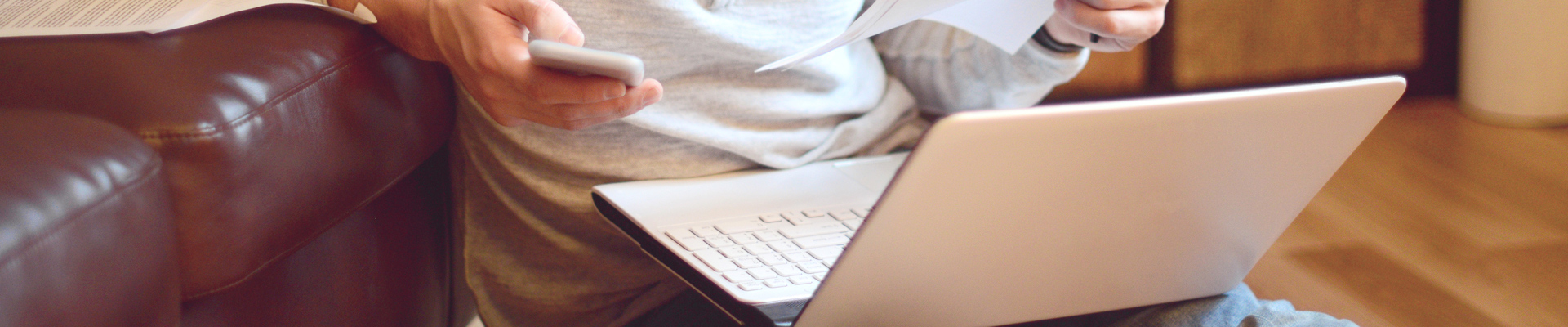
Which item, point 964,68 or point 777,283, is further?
point 964,68

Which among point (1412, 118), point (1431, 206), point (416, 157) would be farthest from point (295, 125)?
point (1412, 118)

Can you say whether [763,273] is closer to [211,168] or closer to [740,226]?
[740,226]

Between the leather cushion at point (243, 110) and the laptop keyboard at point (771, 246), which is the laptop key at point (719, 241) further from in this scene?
the leather cushion at point (243, 110)

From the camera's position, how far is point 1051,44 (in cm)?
63

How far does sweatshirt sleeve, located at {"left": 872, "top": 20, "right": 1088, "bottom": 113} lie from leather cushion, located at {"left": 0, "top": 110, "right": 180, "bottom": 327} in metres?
0.54

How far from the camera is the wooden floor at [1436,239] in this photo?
757 millimetres

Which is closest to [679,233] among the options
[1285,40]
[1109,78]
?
[1109,78]

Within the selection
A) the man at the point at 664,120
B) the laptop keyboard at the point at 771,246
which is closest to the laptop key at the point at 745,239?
the laptop keyboard at the point at 771,246

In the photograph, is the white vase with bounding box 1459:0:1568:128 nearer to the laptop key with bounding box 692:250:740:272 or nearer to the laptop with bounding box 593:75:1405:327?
the laptop with bounding box 593:75:1405:327

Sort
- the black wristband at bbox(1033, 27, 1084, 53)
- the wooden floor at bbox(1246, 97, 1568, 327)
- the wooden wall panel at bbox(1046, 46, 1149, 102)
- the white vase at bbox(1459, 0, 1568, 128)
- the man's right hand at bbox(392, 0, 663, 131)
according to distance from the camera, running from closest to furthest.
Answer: the man's right hand at bbox(392, 0, 663, 131) → the black wristband at bbox(1033, 27, 1084, 53) → the wooden floor at bbox(1246, 97, 1568, 327) → the white vase at bbox(1459, 0, 1568, 128) → the wooden wall panel at bbox(1046, 46, 1149, 102)

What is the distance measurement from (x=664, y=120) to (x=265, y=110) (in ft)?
0.77

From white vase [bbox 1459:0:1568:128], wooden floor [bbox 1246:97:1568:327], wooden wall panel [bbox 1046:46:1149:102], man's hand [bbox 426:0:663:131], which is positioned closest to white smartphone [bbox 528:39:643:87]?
man's hand [bbox 426:0:663:131]

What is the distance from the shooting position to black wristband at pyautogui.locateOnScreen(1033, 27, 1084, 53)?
0.63m

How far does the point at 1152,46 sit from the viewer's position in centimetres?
145
